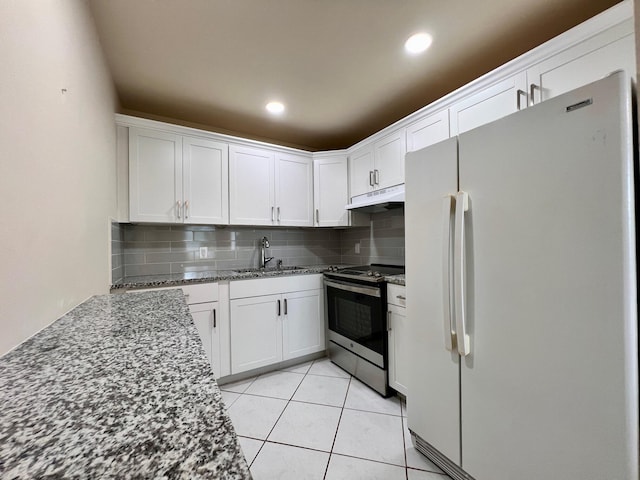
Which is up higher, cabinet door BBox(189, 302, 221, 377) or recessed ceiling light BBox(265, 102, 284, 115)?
recessed ceiling light BBox(265, 102, 284, 115)

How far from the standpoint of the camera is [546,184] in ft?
3.11

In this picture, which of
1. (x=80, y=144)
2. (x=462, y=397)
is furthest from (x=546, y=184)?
(x=80, y=144)

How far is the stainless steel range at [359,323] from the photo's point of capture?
78.2 inches

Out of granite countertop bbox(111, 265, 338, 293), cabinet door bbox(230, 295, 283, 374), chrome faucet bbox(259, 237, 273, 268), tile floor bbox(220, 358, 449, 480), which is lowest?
tile floor bbox(220, 358, 449, 480)

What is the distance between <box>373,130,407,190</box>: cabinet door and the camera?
2.26m

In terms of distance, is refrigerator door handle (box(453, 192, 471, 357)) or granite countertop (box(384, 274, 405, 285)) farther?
granite countertop (box(384, 274, 405, 285))

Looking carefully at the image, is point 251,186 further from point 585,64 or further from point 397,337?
point 585,64

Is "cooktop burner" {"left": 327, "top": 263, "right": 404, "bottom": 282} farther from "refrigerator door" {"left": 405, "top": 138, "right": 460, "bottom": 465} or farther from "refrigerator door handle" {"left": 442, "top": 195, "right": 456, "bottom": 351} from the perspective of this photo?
"refrigerator door handle" {"left": 442, "top": 195, "right": 456, "bottom": 351}

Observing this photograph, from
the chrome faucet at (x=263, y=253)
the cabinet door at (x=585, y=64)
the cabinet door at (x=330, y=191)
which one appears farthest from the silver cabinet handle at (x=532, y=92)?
the chrome faucet at (x=263, y=253)

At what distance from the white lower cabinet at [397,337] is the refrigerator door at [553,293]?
0.66m

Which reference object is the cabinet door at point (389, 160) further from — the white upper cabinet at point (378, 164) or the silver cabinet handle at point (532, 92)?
the silver cabinet handle at point (532, 92)

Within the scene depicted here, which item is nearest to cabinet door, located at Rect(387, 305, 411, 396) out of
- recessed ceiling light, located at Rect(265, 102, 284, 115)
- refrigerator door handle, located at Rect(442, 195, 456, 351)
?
refrigerator door handle, located at Rect(442, 195, 456, 351)

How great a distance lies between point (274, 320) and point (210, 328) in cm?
54

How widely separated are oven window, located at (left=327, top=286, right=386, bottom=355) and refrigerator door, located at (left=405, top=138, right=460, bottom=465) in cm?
53
